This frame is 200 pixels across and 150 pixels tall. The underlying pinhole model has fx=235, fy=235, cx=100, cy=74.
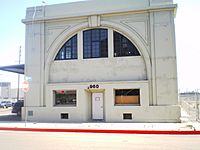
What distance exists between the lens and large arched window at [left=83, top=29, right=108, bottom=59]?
19.6m

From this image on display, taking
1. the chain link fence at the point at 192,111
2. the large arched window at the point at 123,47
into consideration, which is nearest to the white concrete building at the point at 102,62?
the large arched window at the point at 123,47

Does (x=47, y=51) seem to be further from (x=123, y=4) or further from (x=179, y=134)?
(x=179, y=134)

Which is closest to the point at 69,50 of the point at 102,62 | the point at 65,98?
the point at 102,62

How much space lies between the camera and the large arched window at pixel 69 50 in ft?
66.4

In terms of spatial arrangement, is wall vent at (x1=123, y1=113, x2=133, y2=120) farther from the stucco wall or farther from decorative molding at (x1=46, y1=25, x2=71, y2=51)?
decorative molding at (x1=46, y1=25, x2=71, y2=51)

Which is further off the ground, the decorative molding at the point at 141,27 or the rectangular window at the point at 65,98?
the decorative molding at the point at 141,27

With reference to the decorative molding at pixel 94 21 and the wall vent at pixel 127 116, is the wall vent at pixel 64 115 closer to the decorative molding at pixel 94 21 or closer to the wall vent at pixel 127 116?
the wall vent at pixel 127 116

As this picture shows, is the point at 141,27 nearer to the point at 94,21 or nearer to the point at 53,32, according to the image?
the point at 94,21

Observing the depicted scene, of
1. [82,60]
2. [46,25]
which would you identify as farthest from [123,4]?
[46,25]

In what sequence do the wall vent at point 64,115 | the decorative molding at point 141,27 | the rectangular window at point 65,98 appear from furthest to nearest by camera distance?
the rectangular window at point 65,98, the wall vent at point 64,115, the decorative molding at point 141,27

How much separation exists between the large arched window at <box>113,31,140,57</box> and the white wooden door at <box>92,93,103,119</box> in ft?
12.3

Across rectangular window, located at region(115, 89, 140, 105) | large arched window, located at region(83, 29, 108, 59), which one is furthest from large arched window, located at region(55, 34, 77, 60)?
rectangular window, located at region(115, 89, 140, 105)

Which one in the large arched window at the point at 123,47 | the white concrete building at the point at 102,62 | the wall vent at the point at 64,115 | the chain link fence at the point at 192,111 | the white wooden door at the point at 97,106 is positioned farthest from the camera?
the white wooden door at the point at 97,106

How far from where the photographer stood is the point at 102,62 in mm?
19266
